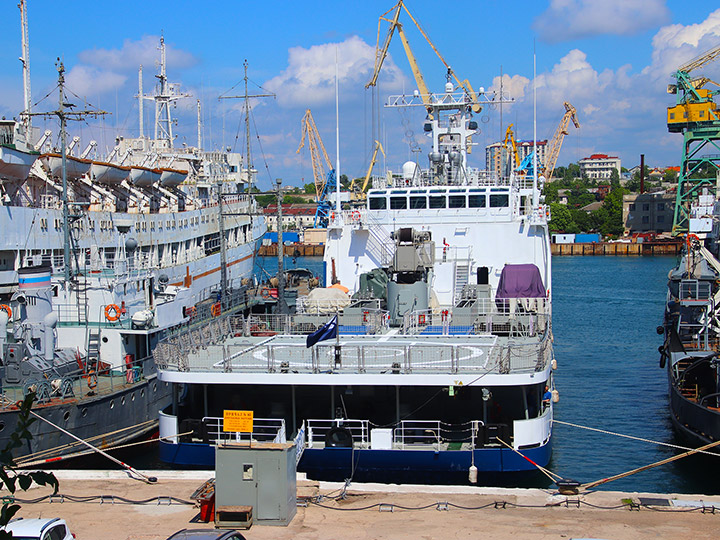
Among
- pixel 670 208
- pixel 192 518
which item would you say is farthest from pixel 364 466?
pixel 670 208

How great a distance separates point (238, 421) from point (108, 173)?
3392 centimetres

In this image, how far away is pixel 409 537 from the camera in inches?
482

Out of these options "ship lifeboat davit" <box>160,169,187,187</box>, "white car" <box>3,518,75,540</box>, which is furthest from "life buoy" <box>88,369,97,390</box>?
"ship lifeboat davit" <box>160,169,187,187</box>

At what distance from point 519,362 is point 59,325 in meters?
16.0

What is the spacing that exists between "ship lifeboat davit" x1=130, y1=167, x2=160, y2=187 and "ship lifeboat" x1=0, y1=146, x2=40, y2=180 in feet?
46.9

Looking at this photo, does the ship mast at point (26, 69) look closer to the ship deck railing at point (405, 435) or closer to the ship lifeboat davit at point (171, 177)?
the ship lifeboat davit at point (171, 177)

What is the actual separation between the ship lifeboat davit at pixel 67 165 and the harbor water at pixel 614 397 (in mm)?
10868

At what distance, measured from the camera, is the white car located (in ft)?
34.8

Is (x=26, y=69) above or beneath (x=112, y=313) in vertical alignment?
above

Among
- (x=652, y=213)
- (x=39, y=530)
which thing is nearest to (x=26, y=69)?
(x=39, y=530)

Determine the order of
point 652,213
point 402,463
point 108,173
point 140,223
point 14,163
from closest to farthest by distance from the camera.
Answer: point 402,463, point 14,163, point 140,223, point 108,173, point 652,213

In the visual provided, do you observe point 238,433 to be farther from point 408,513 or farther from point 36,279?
point 36,279

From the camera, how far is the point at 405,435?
18.0 meters

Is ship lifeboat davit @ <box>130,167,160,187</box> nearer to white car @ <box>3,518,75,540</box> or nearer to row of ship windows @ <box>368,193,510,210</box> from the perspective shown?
row of ship windows @ <box>368,193,510,210</box>
